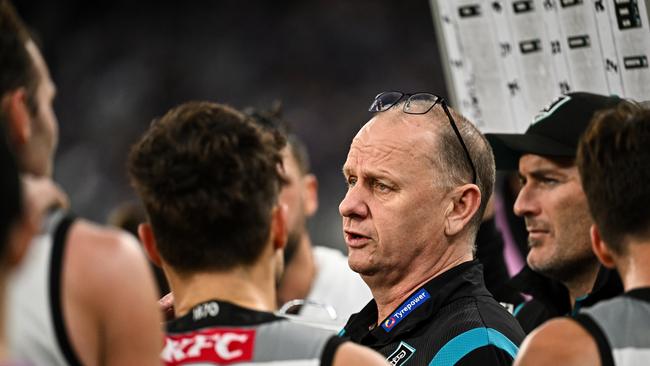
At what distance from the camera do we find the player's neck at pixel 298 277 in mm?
5316

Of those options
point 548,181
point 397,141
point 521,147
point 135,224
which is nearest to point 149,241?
point 397,141

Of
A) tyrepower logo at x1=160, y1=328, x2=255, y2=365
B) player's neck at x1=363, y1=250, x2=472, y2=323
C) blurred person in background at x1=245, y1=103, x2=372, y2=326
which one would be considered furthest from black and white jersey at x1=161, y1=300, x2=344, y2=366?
blurred person in background at x1=245, y1=103, x2=372, y2=326

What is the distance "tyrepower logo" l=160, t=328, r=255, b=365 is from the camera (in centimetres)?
199

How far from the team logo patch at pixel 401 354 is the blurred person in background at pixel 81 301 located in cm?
97

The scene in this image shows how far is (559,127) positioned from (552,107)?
72 millimetres

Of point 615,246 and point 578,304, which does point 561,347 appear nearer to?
point 615,246

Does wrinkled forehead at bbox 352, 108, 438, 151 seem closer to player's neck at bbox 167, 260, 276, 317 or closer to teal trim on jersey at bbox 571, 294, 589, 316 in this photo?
teal trim on jersey at bbox 571, 294, 589, 316

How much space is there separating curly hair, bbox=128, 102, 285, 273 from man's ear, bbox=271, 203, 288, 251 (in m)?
0.02

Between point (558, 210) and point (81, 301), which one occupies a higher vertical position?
point (81, 301)

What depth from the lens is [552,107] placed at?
3.39 metres

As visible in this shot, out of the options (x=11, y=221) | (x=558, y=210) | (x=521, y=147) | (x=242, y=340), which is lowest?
(x=558, y=210)

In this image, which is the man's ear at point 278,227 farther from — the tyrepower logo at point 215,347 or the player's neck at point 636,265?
the player's neck at point 636,265

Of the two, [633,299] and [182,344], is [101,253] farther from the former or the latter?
[633,299]

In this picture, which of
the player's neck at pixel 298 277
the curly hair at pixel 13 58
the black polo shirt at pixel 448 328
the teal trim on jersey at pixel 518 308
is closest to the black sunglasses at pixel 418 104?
the black polo shirt at pixel 448 328
